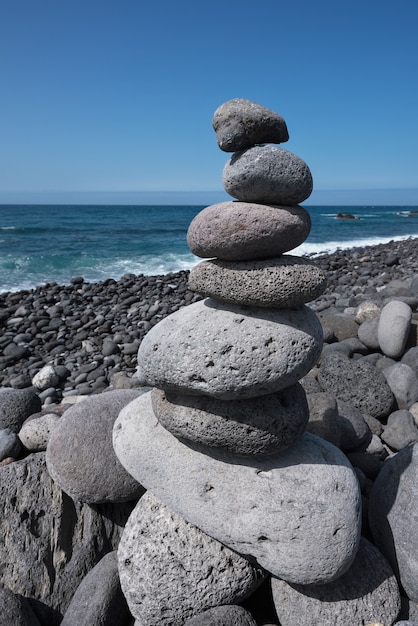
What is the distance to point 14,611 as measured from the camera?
9.71 feet

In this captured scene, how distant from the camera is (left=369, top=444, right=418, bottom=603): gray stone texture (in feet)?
9.95

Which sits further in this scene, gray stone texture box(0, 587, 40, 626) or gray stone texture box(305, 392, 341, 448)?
gray stone texture box(305, 392, 341, 448)

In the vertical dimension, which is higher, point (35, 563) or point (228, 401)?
point (228, 401)

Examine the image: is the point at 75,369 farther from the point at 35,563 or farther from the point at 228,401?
the point at 228,401

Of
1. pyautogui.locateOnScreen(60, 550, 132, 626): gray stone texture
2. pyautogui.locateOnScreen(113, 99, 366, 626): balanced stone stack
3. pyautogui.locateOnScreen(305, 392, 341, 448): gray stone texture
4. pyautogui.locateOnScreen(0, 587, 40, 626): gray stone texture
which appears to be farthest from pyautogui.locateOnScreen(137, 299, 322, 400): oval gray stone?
pyautogui.locateOnScreen(0, 587, 40, 626): gray stone texture

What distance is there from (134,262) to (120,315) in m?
10.6

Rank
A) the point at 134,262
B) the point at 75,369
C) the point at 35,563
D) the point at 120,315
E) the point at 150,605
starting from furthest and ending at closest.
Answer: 1. the point at 134,262
2. the point at 120,315
3. the point at 75,369
4. the point at 35,563
5. the point at 150,605

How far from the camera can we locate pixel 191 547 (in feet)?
10.0

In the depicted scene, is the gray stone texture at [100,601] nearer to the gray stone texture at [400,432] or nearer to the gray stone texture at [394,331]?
the gray stone texture at [400,432]

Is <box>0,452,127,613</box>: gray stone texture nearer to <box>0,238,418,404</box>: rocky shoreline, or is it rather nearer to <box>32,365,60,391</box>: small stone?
<box>0,238,418,404</box>: rocky shoreline

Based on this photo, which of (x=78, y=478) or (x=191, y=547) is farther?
(x=78, y=478)

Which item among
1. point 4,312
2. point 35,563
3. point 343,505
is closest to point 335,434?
point 343,505

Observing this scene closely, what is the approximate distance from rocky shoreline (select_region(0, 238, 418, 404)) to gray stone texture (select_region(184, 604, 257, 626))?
156 inches

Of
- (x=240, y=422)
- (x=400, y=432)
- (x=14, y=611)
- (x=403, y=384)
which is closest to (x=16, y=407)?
(x=14, y=611)
